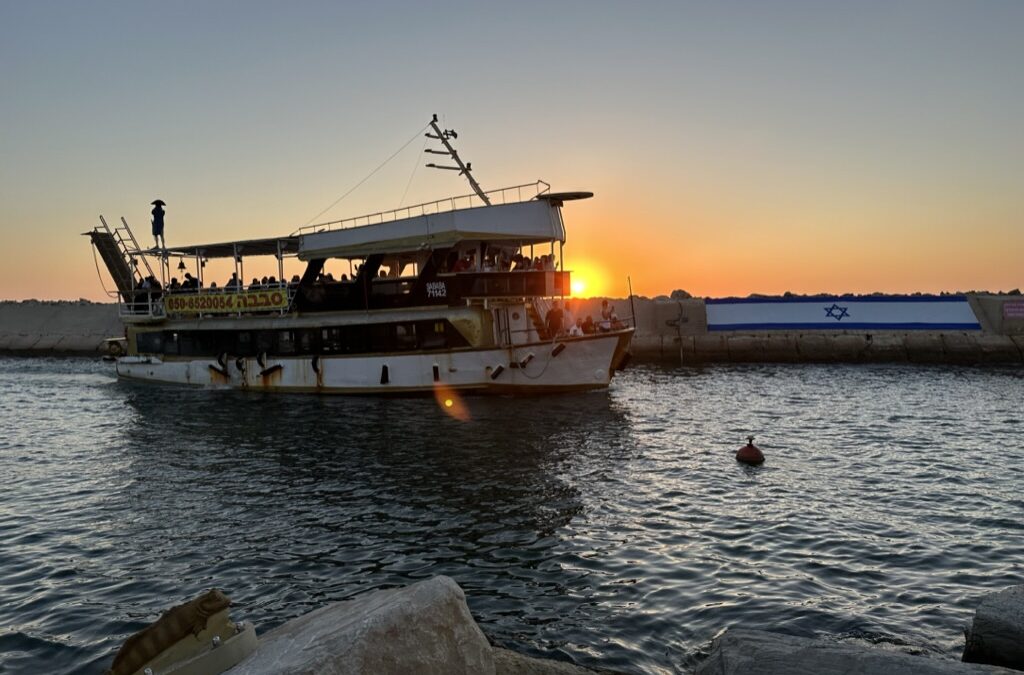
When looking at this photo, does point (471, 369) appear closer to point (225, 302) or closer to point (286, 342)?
point (286, 342)

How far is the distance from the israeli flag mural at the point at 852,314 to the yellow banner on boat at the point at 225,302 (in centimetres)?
3448

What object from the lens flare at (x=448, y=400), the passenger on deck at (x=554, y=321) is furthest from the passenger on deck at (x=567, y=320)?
the lens flare at (x=448, y=400)

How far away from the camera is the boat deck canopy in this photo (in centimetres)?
3497

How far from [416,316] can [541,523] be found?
60.5 ft

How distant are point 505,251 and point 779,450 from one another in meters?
16.0

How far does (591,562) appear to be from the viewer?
10977 mm

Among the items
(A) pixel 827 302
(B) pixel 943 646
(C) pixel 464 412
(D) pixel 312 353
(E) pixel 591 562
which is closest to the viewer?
(B) pixel 943 646

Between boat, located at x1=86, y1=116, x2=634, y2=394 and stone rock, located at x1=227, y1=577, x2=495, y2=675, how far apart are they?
23.4 m

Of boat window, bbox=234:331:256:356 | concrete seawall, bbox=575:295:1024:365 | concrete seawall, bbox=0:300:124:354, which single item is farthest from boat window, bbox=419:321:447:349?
concrete seawall, bbox=0:300:124:354

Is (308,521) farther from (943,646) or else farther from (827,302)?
(827,302)

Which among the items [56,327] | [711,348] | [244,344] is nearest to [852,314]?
[711,348]

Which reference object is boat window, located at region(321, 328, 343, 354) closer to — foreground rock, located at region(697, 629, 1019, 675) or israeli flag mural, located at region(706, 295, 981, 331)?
foreground rock, located at region(697, 629, 1019, 675)

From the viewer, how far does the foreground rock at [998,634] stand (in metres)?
6.62

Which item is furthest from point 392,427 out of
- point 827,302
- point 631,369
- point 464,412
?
point 827,302
